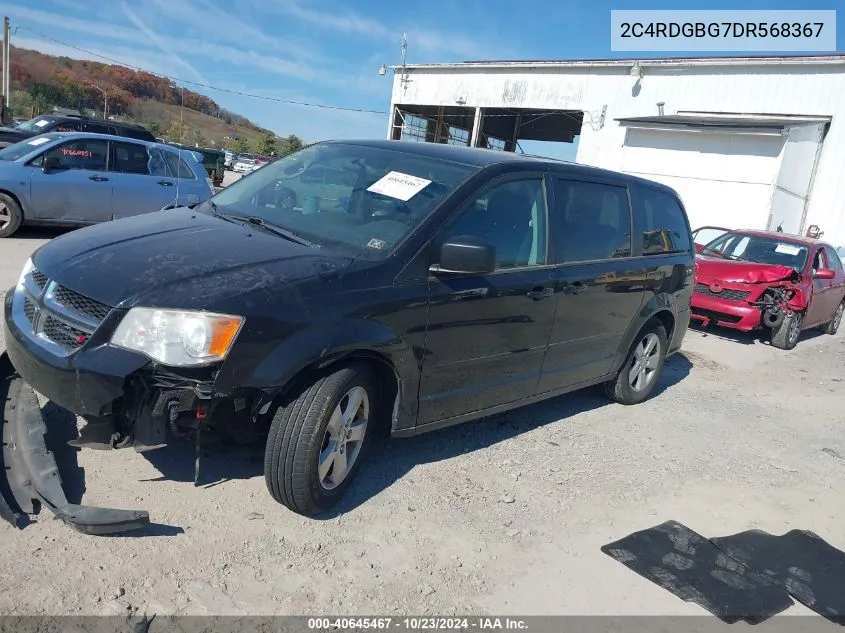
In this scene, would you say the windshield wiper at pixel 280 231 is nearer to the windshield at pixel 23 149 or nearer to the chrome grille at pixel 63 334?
the chrome grille at pixel 63 334

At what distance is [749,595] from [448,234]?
92.1 inches

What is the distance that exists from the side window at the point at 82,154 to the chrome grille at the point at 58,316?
746cm

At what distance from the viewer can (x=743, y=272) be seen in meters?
9.36

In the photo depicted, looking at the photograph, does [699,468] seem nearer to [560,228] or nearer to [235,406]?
[560,228]

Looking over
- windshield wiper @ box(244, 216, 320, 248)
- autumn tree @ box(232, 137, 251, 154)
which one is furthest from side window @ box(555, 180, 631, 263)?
autumn tree @ box(232, 137, 251, 154)

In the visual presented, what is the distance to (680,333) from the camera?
6.25 m

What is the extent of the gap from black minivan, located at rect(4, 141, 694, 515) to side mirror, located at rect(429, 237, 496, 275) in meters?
0.01

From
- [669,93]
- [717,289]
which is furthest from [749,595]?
[669,93]

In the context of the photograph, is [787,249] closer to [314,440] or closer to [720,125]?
[720,125]

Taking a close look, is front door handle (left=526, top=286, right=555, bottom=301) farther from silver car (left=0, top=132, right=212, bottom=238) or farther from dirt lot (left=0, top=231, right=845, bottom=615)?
silver car (left=0, top=132, right=212, bottom=238)

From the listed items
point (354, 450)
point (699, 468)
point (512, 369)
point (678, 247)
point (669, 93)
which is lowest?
point (699, 468)

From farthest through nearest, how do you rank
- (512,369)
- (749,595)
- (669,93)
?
1. (669,93)
2. (512,369)
3. (749,595)

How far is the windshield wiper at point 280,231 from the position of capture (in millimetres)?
3504

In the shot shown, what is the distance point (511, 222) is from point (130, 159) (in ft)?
27.0
